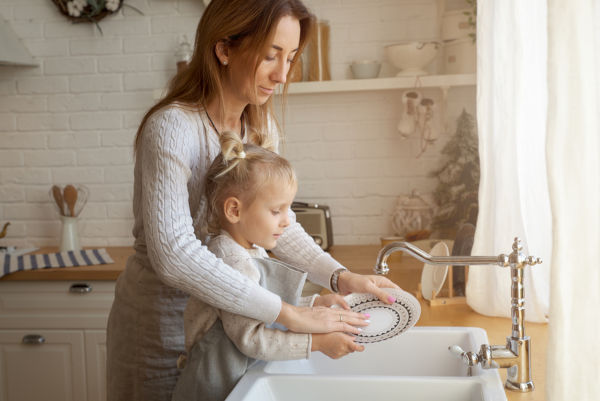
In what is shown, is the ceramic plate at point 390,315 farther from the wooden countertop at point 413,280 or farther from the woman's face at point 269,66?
the woman's face at point 269,66

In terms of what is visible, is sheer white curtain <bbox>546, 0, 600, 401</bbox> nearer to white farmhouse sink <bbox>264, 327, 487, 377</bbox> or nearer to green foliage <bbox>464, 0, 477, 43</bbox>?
white farmhouse sink <bbox>264, 327, 487, 377</bbox>

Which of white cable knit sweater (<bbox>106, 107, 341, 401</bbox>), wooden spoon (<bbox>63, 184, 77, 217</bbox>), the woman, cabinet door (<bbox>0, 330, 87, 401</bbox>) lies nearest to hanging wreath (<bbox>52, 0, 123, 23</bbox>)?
wooden spoon (<bbox>63, 184, 77, 217</bbox>)

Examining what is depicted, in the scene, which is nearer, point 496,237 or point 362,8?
point 496,237

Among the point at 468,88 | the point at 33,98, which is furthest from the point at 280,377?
the point at 33,98

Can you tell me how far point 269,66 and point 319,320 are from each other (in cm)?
51

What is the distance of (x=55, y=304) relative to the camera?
8.54 feet

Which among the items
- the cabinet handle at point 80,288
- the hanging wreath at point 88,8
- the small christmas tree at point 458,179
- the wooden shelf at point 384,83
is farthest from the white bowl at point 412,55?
the cabinet handle at point 80,288

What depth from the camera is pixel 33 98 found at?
3100mm

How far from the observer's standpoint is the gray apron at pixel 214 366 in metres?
1.10

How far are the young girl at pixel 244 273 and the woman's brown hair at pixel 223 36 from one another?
0.19 meters

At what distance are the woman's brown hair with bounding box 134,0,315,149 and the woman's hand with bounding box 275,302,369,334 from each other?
0.48m

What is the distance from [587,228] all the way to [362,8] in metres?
2.03

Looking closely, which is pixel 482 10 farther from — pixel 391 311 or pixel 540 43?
pixel 391 311

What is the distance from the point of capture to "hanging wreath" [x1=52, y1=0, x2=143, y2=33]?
296cm
